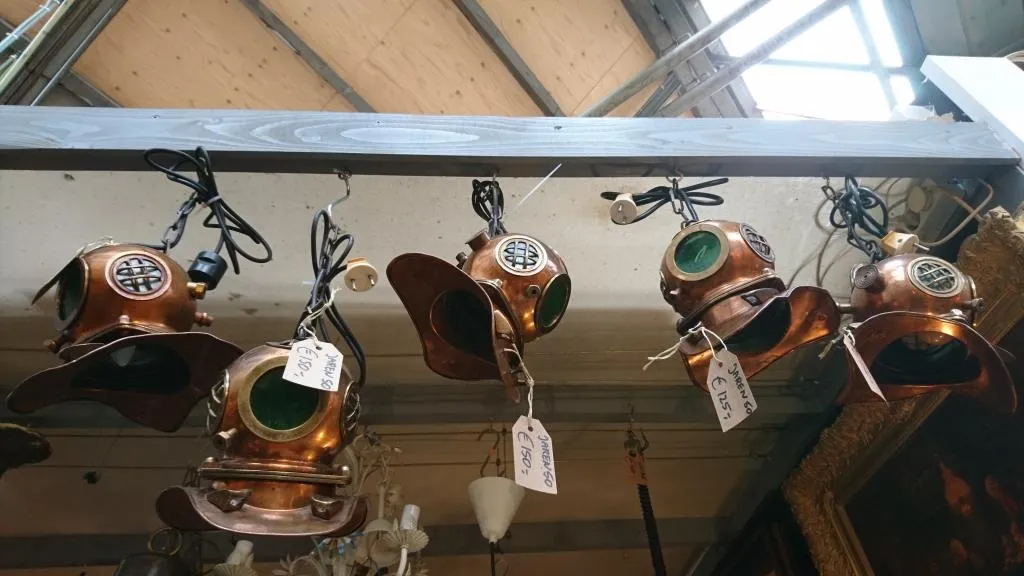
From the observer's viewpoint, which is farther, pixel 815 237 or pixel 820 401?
pixel 820 401

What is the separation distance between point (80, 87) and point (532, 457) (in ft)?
8.53

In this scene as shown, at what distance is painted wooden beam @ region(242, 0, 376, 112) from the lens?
104 inches

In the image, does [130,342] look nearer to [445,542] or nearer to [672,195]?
[672,195]

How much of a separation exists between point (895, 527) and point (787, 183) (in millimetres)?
1015

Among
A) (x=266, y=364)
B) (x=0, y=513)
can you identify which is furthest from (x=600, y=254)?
(x=0, y=513)

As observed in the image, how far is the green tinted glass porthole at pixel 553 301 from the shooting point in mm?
1247

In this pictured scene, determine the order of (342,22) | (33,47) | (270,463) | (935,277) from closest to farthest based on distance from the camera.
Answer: (270,463) → (935,277) → (33,47) → (342,22)

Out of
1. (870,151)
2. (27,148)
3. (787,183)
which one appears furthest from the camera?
(787,183)

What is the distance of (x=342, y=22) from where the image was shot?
8.66 ft

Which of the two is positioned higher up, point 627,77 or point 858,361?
point 627,77

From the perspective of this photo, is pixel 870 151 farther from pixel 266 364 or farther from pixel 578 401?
pixel 266 364

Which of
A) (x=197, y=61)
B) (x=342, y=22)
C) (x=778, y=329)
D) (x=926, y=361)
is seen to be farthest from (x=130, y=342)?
(x=197, y=61)

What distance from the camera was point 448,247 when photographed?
1.93 metres

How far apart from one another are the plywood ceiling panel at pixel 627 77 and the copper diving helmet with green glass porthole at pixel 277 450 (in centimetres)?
196
